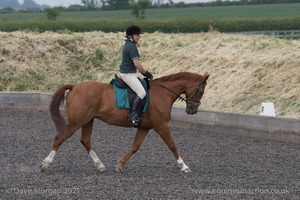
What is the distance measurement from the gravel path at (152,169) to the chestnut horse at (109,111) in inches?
16.0

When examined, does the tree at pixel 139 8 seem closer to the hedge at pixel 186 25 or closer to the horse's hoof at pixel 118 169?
the hedge at pixel 186 25

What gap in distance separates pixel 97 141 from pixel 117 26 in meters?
40.0

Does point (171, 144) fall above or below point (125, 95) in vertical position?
below

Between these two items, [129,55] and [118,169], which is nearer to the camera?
[118,169]

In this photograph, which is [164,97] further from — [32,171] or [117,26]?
[117,26]

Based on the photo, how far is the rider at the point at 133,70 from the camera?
43.8 ft

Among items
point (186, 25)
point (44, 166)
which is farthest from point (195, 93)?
point (186, 25)

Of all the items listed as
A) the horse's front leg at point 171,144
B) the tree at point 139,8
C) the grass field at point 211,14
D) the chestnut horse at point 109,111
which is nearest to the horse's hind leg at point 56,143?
the chestnut horse at point 109,111

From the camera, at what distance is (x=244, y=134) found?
58.5ft

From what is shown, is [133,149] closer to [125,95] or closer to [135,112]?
[135,112]

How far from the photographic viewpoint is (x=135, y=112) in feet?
43.7

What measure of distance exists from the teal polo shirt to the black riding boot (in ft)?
1.76

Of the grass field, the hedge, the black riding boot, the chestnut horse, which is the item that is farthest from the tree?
the black riding boot

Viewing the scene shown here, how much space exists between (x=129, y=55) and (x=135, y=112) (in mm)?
954
